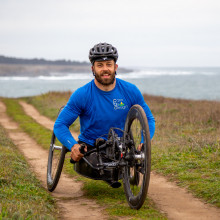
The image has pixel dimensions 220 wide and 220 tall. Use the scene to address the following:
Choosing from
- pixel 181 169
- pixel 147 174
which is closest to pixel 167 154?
pixel 181 169

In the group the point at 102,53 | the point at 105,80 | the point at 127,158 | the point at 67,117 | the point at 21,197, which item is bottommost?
the point at 21,197

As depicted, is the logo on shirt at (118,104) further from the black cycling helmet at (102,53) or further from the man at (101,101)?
the black cycling helmet at (102,53)

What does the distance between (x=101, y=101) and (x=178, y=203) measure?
1921 millimetres

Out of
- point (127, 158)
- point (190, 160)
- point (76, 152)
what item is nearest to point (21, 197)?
point (76, 152)

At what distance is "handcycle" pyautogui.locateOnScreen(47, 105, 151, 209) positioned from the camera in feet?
15.3

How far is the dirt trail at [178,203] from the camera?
5.04 m

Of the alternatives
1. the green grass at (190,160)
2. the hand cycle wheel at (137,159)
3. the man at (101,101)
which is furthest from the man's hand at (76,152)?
the green grass at (190,160)

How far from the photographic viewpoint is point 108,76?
17.6 ft

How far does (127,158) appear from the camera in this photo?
197 inches

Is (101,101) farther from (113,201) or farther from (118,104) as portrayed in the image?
(113,201)

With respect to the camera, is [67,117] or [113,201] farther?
[113,201]

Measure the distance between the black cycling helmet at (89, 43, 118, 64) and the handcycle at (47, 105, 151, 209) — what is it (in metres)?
0.85

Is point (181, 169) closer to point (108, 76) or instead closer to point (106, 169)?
point (106, 169)

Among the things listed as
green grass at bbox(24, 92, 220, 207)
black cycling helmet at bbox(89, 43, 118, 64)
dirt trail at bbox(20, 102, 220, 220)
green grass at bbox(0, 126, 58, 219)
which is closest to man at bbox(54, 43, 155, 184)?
black cycling helmet at bbox(89, 43, 118, 64)
